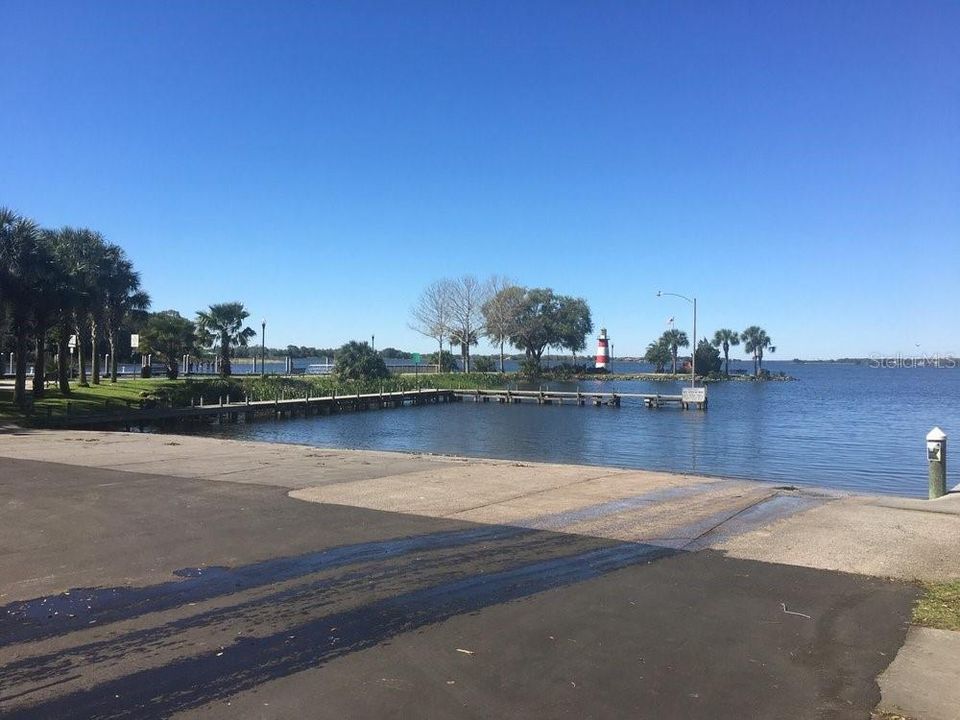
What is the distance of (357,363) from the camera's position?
7088 cm

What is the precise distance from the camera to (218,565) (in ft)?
23.5

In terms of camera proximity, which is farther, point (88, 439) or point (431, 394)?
point (431, 394)

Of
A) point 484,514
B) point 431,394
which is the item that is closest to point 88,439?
point 484,514

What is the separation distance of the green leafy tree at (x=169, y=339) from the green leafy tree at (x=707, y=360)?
9739cm

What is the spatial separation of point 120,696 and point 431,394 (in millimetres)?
66458

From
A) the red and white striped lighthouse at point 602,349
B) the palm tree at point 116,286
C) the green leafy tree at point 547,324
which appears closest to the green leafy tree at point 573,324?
the green leafy tree at point 547,324

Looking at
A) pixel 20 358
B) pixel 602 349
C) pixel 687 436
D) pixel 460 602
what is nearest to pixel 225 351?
pixel 20 358

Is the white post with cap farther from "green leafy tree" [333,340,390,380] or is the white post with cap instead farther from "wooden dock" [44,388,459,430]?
"green leafy tree" [333,340,390,380]

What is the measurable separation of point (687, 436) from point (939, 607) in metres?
32.7

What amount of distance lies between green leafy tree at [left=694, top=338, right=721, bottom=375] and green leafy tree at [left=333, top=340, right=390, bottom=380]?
267 feet

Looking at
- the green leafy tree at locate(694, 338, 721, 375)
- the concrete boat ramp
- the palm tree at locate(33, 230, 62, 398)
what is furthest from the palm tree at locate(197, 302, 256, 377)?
the green leafy tree at locate(694, 338, 721, 375)

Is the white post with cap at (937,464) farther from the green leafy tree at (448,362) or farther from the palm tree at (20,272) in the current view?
the green leafy tree at (448,362)

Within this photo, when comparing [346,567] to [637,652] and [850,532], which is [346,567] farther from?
[850,532]

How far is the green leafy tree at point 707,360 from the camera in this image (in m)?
137
